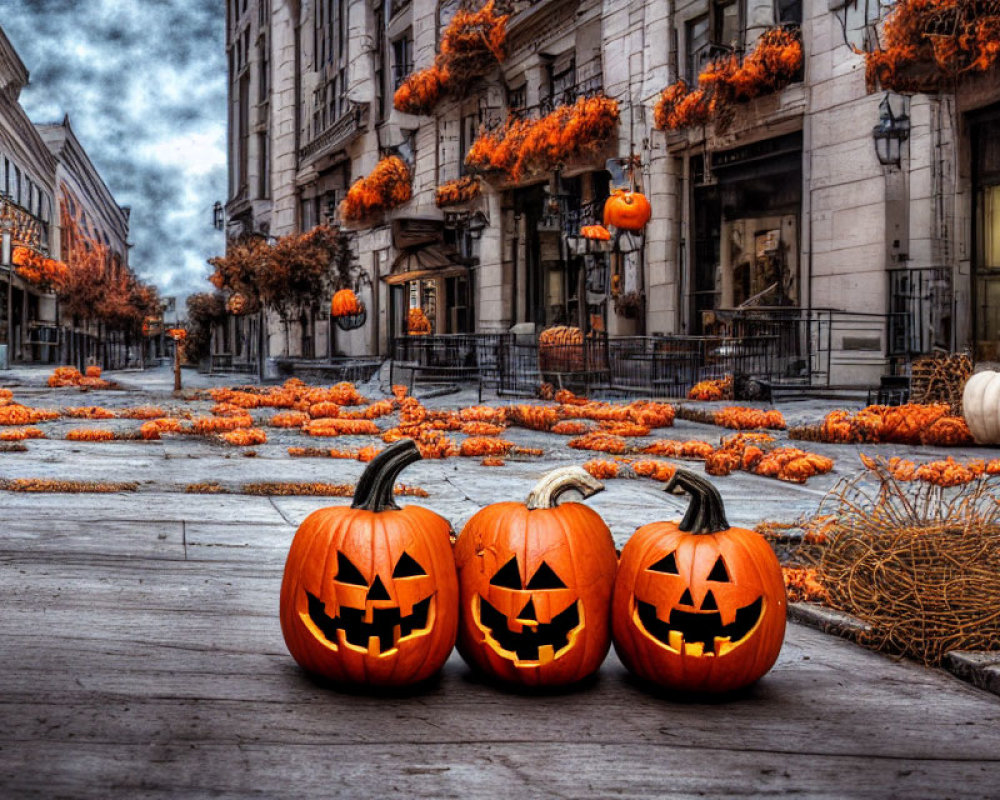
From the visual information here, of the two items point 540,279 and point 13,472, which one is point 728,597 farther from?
point 540,279

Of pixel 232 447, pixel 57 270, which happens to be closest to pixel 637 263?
pixel 232 447

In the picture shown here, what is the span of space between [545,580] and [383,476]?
605 millimetres

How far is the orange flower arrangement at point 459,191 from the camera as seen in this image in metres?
28.0

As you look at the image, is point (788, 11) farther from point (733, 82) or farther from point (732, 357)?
point (732, 357)

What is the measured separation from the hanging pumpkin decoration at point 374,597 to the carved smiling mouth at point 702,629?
64 centimetres

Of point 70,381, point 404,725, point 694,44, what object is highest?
point 694,44

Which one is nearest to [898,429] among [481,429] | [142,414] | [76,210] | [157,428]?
[481,429]

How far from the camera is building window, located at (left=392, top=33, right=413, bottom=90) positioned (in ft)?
109

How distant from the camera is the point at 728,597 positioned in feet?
9.71

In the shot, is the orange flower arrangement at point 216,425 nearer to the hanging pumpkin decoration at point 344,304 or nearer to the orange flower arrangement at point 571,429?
the orange flower arrangement at point 571,429

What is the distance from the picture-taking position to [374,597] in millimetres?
2932

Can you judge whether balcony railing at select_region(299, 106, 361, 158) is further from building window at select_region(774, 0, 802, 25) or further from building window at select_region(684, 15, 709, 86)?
building window at select_region(774, 0, 802, 25)

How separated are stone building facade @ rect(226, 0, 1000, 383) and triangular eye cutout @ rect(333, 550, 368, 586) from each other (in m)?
13.0

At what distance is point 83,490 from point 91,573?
2501mm
